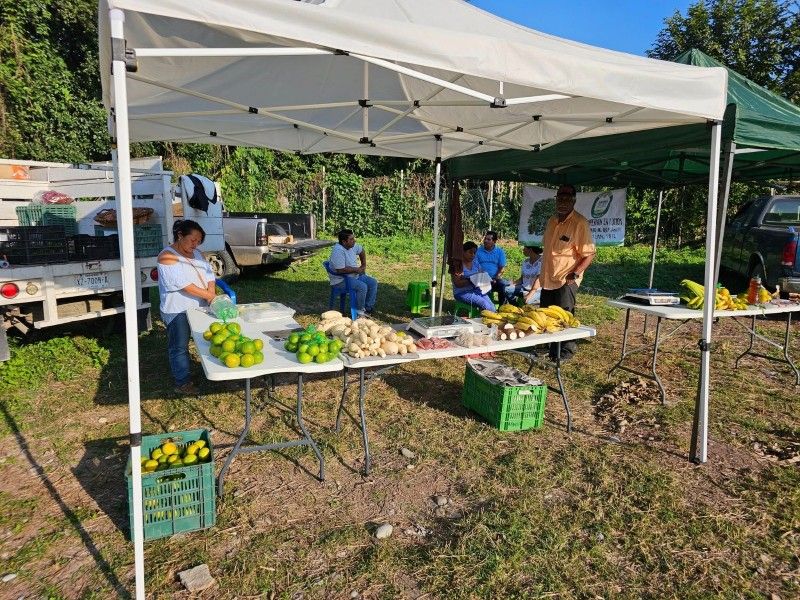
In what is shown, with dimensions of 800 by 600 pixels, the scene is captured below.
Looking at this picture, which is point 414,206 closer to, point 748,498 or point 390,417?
point 390,417

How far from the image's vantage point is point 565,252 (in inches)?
199

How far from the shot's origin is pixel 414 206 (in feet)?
58.8

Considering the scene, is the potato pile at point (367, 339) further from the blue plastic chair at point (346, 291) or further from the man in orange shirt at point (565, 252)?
the blue plastic chair at point (346, 291)

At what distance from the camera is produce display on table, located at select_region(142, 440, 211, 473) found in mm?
2873

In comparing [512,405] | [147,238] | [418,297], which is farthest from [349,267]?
[512,405]

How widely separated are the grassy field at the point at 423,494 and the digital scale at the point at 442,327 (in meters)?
0.89

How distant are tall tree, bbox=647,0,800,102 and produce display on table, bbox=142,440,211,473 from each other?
19.0 metres

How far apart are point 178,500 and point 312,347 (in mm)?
1166

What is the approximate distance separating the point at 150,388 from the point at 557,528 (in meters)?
4.01

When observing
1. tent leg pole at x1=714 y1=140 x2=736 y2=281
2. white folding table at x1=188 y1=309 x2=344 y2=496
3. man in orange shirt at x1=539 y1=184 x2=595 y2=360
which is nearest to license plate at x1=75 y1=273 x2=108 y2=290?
white folding table at x1=188 y1=309 x2=344 y2=496

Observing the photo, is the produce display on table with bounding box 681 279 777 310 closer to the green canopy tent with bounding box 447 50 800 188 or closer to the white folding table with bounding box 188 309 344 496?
the green canopy tent with bounding box 447 50 800 188

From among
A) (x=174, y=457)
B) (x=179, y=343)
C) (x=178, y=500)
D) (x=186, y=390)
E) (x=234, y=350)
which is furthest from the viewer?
(x=186, y=390)

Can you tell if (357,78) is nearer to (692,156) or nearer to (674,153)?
(674,153)

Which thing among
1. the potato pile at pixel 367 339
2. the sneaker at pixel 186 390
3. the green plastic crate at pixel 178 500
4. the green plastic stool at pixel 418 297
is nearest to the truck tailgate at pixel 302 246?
the green plastic stool at pixel 418 297
